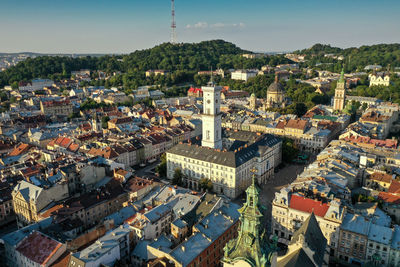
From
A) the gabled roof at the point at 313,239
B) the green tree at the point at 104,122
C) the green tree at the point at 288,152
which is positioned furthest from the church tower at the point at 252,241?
the green tree at the point at 104,122

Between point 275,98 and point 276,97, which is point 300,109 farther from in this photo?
point 275,98

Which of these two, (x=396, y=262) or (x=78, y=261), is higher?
(x=78, y=261)

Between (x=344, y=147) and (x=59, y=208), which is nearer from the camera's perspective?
(x=59, y=208)

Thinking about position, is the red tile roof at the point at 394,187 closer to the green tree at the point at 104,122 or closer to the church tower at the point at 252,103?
the church tower at the point at 252,103

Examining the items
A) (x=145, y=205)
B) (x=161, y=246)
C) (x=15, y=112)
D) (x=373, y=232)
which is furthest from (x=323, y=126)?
(x=15, y=112)

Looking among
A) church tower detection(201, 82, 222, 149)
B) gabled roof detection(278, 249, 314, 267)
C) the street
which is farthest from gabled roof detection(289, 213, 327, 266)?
church tower detection(201, 82, 222, 149)

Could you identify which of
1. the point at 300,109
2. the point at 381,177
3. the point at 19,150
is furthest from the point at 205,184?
the point at 300,109

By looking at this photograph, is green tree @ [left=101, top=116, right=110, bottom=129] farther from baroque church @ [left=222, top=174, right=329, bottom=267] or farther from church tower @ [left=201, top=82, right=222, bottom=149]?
baroque church @ [left=222, top=174, right=329, bottom=267]

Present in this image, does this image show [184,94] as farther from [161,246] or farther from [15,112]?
[161,246]
